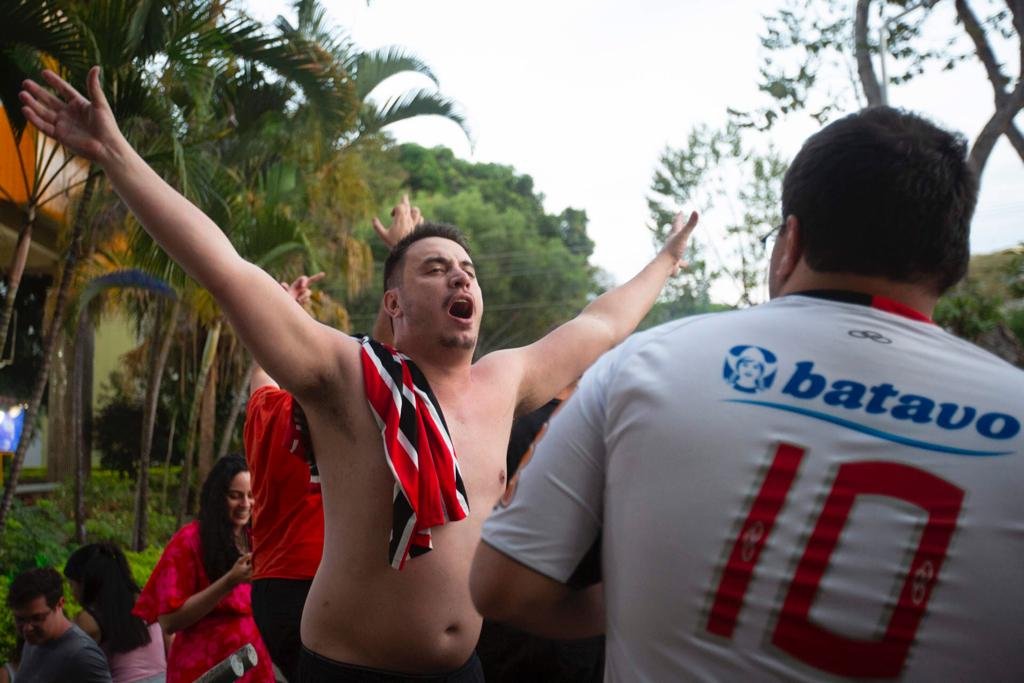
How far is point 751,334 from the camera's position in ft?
5.27

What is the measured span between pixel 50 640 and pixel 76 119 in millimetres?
4133

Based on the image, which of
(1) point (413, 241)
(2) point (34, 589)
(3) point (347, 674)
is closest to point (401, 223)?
(1) point (413, 241)

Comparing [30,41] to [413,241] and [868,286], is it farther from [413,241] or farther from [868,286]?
[868,286]

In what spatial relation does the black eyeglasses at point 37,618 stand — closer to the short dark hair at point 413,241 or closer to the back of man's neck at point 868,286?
the short dark hair at point 413,241

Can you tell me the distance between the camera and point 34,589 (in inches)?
228

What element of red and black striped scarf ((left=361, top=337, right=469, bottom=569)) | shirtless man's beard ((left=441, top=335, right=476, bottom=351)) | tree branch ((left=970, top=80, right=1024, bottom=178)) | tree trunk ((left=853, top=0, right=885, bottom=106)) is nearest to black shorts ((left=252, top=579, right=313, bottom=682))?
shirtless man's beard ((left=441, top=335, right=476, bottom=351))

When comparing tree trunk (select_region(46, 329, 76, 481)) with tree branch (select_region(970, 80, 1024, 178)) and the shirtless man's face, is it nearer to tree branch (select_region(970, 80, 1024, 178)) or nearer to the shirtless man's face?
tree branch (select_region(970, 80, 1024, 178))

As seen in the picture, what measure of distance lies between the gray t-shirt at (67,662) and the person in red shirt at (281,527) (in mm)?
1972

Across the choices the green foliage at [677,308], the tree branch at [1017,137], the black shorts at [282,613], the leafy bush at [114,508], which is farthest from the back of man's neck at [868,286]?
the green foliage at [677,308]

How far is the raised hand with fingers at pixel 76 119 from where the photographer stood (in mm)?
2490

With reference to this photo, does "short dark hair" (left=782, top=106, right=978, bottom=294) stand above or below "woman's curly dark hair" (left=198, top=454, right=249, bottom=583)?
above

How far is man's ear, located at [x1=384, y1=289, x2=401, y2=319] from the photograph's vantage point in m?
3.45

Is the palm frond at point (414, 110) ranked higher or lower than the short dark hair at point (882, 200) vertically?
higher

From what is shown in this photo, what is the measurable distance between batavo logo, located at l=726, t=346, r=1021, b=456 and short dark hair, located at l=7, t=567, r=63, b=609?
522 cm
